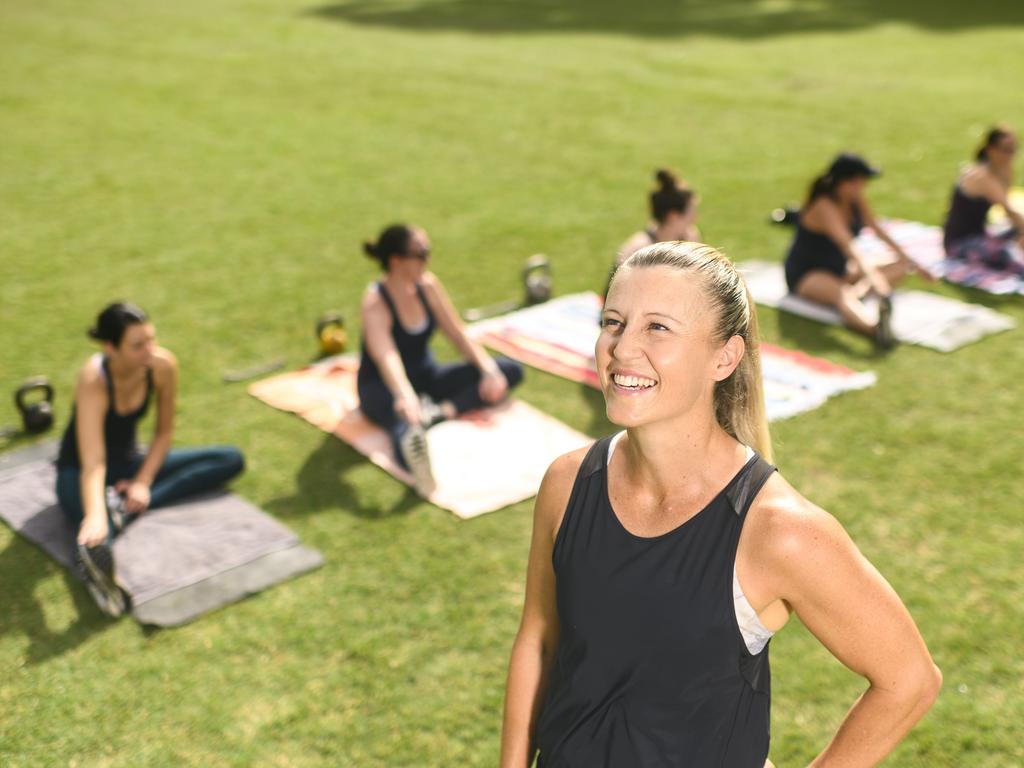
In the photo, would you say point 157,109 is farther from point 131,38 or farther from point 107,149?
point 131,38

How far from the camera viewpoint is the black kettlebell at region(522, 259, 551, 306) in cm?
995

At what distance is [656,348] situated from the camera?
97.4 inches

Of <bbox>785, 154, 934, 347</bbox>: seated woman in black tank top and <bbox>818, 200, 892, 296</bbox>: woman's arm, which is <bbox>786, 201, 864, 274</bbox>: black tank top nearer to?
<bbox>785, 154, 934, 347</bbox>: seated woman in black tank top

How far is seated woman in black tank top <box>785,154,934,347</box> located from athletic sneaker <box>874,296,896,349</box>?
6.1 inches

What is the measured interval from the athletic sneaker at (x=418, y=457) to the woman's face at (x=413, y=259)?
46.8 inches

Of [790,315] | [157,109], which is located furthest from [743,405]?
[157,109]

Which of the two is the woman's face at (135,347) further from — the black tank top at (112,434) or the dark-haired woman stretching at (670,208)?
the dark-haired woman stretching at (670,208)

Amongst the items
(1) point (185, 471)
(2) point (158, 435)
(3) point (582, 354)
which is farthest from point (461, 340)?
(2) point (158, 435)

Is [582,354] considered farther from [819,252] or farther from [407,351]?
[819,252]

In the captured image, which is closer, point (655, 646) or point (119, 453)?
point (655, 646)

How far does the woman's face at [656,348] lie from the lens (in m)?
2.48

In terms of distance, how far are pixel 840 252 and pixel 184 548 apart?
20.6 ft

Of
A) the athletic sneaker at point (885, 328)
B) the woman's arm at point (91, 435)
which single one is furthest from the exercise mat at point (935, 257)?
the woman's arm at point (91, 435)

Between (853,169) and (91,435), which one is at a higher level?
(853,169)
